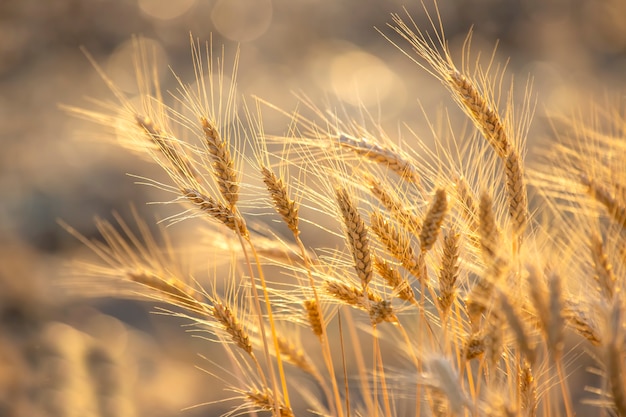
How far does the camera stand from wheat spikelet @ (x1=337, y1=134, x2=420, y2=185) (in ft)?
3.73

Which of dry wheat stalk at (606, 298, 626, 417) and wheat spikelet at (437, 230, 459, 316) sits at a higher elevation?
wheat spikelet at (437, 230, 459, 316)

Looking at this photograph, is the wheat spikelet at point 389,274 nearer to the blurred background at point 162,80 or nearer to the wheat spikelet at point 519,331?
the wheat spikelet at point 519,331

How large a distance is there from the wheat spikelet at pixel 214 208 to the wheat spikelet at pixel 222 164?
0.02 meters

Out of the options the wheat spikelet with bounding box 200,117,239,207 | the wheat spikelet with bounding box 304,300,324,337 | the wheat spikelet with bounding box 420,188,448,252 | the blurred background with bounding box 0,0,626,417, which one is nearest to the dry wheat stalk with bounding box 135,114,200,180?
the wheat spikelet with bounding box 200,117,239,207

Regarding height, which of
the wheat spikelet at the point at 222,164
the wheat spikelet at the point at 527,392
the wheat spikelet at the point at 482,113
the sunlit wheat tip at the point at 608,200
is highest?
the wheat spikelet at the point at 482,113

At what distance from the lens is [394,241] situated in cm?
107

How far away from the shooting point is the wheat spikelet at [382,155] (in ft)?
3.73

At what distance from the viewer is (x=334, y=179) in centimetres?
107

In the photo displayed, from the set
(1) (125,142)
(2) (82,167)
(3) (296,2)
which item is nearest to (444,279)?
(1) (125,142)

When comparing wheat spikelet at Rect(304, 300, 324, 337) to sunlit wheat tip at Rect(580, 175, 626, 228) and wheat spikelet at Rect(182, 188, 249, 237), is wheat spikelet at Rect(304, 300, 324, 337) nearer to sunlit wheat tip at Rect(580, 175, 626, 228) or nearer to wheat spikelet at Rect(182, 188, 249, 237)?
wheat spikelet at Rect(182, 188, 249, 237)

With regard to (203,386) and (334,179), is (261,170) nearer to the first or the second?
(334,179)

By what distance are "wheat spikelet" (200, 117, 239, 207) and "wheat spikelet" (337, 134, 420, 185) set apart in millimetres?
210

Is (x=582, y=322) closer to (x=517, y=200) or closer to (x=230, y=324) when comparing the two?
(x=517, y=200)

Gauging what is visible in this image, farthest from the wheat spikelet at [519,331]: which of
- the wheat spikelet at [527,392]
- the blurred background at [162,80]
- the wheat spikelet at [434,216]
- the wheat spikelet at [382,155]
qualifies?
the blurred background at [162,80]
